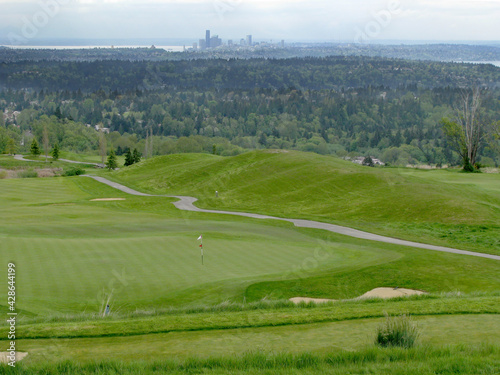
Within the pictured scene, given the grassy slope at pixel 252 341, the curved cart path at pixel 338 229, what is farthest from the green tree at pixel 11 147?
the grassy slope at pixel 252 341

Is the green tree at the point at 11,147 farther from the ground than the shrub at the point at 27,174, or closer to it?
closer to it

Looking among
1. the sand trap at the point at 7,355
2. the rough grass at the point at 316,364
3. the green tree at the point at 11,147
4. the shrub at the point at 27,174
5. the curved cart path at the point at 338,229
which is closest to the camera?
the rough grass at the point at 316,364

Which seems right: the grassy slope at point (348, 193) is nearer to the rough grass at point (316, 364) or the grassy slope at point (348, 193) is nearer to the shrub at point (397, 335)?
the shrub at point (397, 335)

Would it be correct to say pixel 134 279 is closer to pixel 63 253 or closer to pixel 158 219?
pixel 63 253

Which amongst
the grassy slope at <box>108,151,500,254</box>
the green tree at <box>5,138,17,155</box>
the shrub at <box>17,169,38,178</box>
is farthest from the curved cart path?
the green tree at <box>5,138,17,155</box>

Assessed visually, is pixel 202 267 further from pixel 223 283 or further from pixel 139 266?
pixel 139 266

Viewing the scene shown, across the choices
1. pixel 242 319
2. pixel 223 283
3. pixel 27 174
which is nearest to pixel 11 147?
pixel 27 174

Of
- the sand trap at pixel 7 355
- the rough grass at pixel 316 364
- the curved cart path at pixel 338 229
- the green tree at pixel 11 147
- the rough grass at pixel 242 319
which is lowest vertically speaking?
the green tree at pixel 11 147
